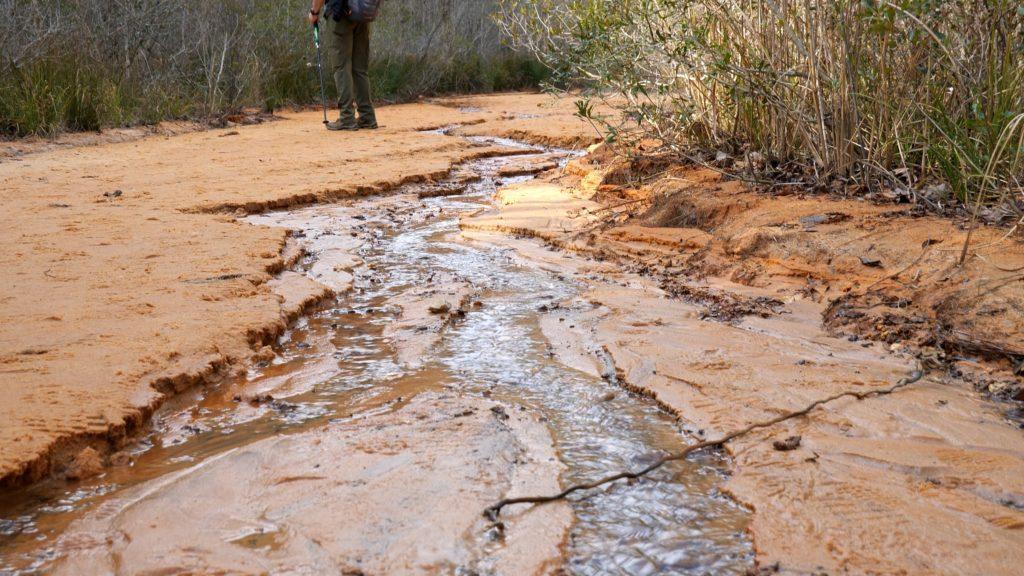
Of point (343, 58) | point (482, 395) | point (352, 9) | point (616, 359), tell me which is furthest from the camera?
point (343, 58)

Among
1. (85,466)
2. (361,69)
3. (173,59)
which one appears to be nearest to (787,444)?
(85,466)

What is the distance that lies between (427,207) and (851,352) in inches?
132

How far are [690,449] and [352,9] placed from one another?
7.25 metres

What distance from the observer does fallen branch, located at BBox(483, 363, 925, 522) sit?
2.00 metres

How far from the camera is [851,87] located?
14.1 feet

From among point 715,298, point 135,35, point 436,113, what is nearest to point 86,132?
point 135,35

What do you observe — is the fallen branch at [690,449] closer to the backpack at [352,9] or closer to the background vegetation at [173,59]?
the backpack at [352,9]

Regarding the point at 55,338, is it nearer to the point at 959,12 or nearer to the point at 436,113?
the point at 959,12

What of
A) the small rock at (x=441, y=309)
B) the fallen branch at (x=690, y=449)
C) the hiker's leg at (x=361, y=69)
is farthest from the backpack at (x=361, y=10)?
the fallen branch at (x=690, y=449)

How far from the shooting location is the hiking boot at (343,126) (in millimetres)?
9148

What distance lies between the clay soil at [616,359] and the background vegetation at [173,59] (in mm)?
3346

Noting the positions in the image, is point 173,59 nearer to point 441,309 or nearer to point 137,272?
point 137,272

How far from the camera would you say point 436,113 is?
11570mm

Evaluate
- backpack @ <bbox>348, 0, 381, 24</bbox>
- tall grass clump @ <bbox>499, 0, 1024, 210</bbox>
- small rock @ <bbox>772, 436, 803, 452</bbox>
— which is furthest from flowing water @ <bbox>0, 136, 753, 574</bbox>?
backpack @ <bbox>348, 0, 381, 24</bbox>
